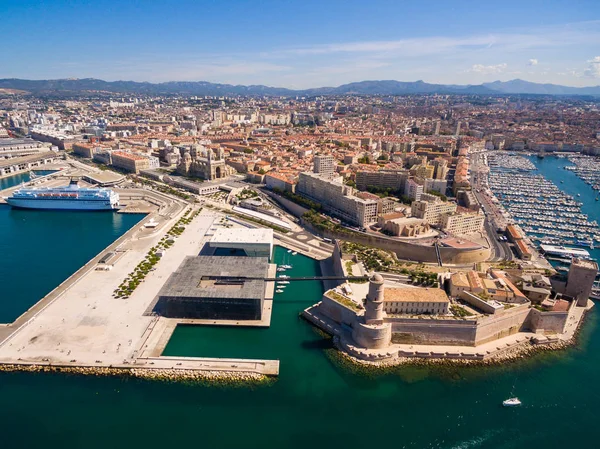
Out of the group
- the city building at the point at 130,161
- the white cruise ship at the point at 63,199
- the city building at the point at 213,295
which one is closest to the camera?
the city building at the point at 213,295

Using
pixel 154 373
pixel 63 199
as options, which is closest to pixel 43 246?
pixel 63 199

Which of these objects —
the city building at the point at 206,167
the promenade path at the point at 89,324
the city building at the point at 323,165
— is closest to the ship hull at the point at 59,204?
the city building at the point at 206,167

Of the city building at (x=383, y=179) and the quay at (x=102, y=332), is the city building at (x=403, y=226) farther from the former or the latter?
the quay at (x=102, y=332)

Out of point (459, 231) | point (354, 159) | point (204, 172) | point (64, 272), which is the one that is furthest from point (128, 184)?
point (459, 231)

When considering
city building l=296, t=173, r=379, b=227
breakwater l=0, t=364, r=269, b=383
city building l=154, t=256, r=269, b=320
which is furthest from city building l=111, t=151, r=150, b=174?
breakwater l=0, t=364, r=269, b=383

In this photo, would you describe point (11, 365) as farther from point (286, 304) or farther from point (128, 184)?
point (128, 184)

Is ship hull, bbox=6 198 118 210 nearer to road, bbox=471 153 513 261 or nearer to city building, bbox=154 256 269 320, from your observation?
city building, bbox=154 256 269 320
